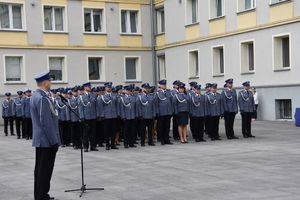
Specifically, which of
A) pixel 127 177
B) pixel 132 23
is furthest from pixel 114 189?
pixel 132 23

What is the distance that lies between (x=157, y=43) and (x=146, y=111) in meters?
19.6

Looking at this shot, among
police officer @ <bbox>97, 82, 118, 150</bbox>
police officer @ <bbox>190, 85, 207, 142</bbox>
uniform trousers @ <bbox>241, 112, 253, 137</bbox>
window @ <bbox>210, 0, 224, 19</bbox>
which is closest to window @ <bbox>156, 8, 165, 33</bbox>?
window @ <bbox>210, 0, 224, 19</bbox>

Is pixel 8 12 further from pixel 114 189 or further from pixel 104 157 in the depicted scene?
pixel 114 189

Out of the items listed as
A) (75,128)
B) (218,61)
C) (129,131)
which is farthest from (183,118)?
(218,61)

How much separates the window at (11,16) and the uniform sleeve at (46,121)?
23.2 meters

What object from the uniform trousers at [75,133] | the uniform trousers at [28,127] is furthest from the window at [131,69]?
the uniform trousers at [75,133]

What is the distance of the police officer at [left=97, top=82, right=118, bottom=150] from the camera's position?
15125 mm

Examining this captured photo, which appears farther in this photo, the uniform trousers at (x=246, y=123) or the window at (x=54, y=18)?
the window at (x=54, y=18)

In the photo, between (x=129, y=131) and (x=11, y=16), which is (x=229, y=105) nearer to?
(x=129, y=131)

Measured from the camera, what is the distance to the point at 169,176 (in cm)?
997

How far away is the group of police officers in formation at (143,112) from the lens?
1523 centimetres

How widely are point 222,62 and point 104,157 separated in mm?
16300

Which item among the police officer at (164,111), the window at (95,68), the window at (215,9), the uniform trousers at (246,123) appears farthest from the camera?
the window at (95,68)

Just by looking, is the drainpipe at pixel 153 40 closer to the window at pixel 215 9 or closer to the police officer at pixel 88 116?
the window at pixel 215 9
